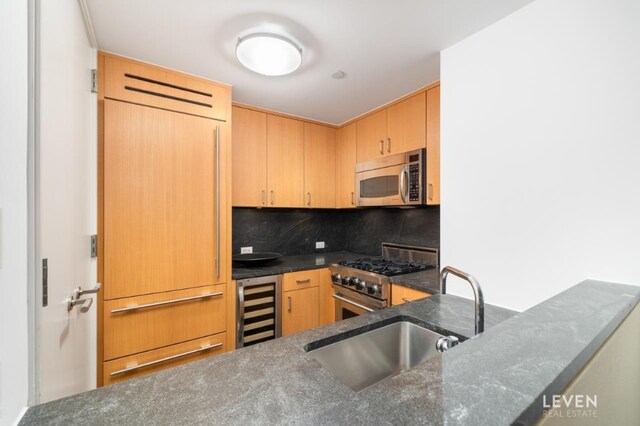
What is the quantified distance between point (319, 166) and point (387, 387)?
2548mm

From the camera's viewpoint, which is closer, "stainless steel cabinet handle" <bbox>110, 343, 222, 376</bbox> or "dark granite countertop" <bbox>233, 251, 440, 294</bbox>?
"stainless steel cabinet handle" <bbox>110, 343, 222, 376</bbox>

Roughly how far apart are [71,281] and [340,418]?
119 cm

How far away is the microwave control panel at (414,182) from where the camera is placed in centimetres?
206

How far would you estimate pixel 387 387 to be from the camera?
0.54 meters

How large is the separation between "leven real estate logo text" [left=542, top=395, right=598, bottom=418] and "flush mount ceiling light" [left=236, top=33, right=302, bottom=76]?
1703 millimetres

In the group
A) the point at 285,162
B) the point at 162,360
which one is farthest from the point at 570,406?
the point at 285,162

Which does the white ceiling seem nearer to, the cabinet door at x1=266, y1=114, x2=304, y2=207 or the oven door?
the cabinet door at x1=266, y1=114, x2=304, y2=207

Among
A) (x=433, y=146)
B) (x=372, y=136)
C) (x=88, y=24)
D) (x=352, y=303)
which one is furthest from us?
(x=372, y=136)

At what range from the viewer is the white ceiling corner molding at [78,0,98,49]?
1.27 meters

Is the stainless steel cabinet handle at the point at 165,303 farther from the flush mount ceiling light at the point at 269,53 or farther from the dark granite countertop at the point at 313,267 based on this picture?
the flush mount ceiling light at the point at 269,53

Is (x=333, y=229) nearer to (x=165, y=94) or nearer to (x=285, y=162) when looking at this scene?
(x=285, y=162)

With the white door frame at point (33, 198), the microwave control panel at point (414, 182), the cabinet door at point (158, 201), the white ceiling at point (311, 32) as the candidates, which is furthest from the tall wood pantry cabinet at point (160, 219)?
the microwave control panel at point (414, 182)

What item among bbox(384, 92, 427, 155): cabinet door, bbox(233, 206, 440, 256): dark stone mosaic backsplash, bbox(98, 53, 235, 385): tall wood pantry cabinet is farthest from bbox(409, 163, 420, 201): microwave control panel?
bbox(98, 53, 235, 385): tall wood pantry cabinet

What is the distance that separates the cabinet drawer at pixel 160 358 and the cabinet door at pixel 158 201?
0.41 meters
